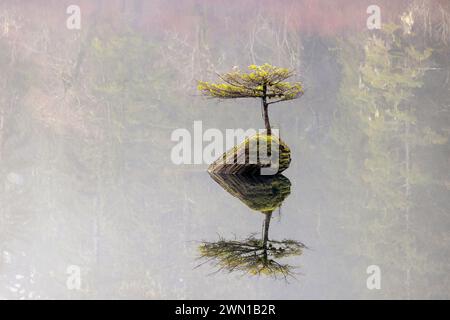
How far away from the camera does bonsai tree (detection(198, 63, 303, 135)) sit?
19.3 feet

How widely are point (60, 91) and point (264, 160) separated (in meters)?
4.98

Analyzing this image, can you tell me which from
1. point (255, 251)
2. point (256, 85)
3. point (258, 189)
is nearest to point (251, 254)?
point (255, 251)

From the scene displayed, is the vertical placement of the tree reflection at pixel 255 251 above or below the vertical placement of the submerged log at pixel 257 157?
below

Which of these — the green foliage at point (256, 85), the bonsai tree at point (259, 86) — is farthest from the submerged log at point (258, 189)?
the green foliage at point (256, 85)

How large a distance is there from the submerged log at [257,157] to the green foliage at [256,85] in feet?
1.49

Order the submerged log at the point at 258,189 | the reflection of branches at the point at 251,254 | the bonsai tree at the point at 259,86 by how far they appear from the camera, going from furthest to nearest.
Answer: the bonsai tree at the point at 259,86, the submerged log at the point at 258,189, the reflection of branches at the point at 251,254

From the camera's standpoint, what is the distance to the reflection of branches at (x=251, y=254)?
385cm

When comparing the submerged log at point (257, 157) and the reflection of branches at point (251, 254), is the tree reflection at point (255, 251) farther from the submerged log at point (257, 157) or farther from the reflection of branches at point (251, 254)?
the submerged log at point (257, 157)

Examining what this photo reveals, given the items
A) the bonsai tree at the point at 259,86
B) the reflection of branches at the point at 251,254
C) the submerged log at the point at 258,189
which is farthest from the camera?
the bonsai tree at the point at 259,86

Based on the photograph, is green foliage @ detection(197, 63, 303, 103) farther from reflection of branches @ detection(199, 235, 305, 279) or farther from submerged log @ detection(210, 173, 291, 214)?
reflection of branches @ detection(199, 235, 305, 279)

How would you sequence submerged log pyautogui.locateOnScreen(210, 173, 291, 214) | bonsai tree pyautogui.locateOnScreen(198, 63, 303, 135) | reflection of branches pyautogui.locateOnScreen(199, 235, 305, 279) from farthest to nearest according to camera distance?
bonsai tree pyautogui.locateOnScreen(198, 63, 303, 135) < submerged log pyautogui.locateOnScreen(210, 173, 291, 214) < reflection of branches pyautogui.locateOnScreen(199, 235, 305, 279)

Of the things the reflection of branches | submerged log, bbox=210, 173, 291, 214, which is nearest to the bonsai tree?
submerged log, bbox=210, 173, 291, 214

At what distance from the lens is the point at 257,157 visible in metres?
5.95

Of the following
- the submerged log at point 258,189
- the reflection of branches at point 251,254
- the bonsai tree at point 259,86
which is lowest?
the reflection of branches at point 251,254
